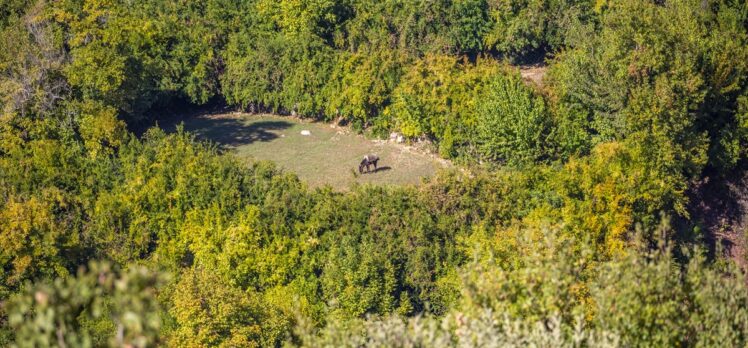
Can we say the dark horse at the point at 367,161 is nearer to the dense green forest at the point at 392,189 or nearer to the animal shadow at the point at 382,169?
the animal shadow at the point at 382,169

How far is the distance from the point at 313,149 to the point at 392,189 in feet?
54.4

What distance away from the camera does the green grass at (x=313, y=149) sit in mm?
51562

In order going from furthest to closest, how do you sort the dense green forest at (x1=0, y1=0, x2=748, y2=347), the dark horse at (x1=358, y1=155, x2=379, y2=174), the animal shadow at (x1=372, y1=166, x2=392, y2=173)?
the animal shadow at (x1=372, y1=166, x2=392, y2=173)
the dark horse at (x1=358, y1=155, x2=379, y2=174)
the dense green forest at (x1=0, y1=0, x2=748, y2=347)

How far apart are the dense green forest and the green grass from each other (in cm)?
152

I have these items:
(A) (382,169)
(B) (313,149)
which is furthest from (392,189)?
(B) (313,149)

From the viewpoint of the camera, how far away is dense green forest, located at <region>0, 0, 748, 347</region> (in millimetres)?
21797

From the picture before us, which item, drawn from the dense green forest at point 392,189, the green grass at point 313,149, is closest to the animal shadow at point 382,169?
the green grass at point 313,149

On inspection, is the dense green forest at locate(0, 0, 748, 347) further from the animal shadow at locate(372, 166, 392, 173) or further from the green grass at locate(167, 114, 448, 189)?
the animal shadow at locate(372, 166, 392, 173)

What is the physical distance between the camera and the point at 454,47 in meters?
69.2

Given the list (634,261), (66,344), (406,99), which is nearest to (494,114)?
(406,99)

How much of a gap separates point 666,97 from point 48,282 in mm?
31248

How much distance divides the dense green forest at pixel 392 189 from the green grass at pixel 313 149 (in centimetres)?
152

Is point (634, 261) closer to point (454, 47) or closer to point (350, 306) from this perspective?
point (350, 306)

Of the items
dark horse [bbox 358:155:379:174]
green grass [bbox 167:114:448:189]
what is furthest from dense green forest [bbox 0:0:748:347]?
dark horse [bbox 358:155:379:174]
